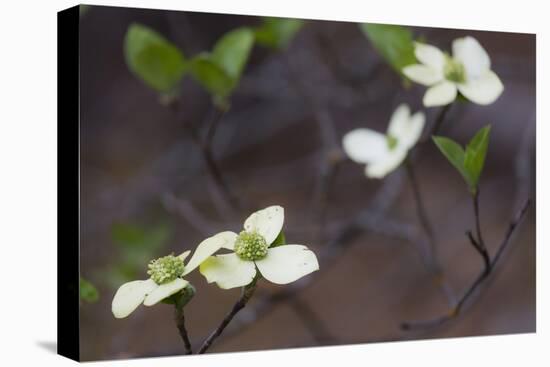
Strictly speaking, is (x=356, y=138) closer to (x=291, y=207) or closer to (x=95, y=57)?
(x=291, y=207)

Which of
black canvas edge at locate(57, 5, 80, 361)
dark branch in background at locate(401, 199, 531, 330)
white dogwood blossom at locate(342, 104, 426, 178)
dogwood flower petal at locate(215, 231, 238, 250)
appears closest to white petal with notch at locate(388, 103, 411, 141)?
white dogwood blossom at locate(342, 104, 426, 178)

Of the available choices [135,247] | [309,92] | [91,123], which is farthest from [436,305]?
[91,123]

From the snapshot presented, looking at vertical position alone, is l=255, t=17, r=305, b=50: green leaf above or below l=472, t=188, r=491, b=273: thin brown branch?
above

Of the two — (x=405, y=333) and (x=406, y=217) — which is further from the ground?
(x=406, y=217)

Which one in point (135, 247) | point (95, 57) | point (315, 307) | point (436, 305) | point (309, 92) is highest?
point (95, 57)

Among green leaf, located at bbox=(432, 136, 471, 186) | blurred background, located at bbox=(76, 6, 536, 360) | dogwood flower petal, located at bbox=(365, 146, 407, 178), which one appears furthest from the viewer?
blurred background, located at bbox=(76, 6, 536, 360)

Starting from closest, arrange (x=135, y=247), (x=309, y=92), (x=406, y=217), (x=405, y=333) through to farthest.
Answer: (x=135, y=247)
(x=405, y=333)
(x=309, y=92)
(x=406, y=217)

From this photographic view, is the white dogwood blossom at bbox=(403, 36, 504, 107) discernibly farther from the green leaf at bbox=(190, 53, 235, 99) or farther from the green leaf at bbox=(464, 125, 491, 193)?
the green leaf at bbox=(190, 53, 235, 99)
